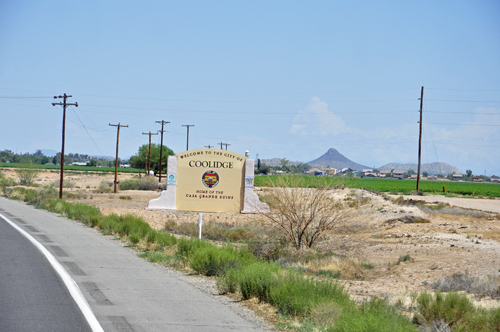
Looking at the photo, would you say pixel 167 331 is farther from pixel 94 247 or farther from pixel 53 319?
pixel 94 247

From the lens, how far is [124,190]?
68.2 metres

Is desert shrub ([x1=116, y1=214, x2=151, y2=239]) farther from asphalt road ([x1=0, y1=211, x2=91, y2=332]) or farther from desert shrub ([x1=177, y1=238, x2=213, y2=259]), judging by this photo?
asphalt road ([x1=0, y1=211, x2=91, y2=332])

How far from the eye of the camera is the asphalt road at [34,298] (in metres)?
7.49

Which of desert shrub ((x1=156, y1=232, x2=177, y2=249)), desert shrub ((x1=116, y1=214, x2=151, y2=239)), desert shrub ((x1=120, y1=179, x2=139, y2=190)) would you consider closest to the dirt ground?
desert shrub ((x1=156, y1=232, x2=177, y2=249))

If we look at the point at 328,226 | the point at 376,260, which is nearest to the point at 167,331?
the point at 328,226

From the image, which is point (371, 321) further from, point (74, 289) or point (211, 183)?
point (211, 183)

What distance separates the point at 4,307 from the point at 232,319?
12.9ft

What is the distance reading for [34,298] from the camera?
358 inches

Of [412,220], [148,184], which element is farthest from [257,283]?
[148,184]

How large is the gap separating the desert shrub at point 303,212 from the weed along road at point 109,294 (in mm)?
5691

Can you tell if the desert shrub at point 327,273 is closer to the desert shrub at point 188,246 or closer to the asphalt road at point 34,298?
the desert shrub at point 188,246

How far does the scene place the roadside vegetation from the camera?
755cm

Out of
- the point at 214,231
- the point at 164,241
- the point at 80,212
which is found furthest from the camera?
the point at 80,212

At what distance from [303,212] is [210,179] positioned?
3833 millimetres
